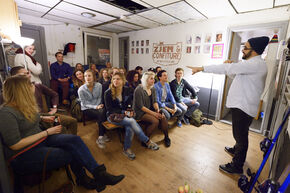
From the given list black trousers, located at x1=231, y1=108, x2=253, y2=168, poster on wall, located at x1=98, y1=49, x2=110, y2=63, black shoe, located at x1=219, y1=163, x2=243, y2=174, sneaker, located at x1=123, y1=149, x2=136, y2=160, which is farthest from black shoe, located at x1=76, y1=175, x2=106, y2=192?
poster on wall, located at x1=98, y1=49, x2=110, y2=63

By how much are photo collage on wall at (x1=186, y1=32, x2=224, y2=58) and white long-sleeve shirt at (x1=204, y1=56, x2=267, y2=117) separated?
6.02ft

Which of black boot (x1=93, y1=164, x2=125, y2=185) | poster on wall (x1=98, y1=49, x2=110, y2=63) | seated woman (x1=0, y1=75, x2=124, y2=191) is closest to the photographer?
seated woman (x1=0, y1=75, x2=124, y2=191)

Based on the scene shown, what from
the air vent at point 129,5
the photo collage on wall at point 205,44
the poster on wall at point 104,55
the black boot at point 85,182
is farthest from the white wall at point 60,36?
the black boot at point 85,182

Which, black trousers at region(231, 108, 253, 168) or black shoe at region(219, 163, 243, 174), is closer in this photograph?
black trousers at region(231, 108, 253, 168)

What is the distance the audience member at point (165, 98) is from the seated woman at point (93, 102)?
1.10 meters

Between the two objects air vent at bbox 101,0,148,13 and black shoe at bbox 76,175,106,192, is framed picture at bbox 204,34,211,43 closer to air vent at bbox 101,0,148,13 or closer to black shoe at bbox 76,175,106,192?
air vent at bbox 101,0,148,13

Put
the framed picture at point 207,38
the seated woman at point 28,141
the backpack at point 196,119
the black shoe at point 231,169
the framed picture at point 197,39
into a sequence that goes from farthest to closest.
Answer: the framed picture at point 197,39 → the framed picture at point 207,38 → the backpack at point 196,119 → the black shoe at point 231,169 → the seated woman at point 28,141

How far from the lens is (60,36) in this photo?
430cm

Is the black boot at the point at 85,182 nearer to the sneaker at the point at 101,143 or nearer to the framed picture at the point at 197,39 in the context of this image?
the sneaker at the point at 101,143

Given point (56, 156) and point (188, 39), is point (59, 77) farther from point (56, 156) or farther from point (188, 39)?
point (188, 39)

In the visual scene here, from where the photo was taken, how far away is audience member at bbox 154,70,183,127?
2.80 m

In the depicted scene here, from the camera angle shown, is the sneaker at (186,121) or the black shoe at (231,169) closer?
the black shoe at (231,169)

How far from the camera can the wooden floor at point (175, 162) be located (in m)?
1.58

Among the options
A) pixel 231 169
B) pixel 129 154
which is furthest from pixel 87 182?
pixel 231 169
